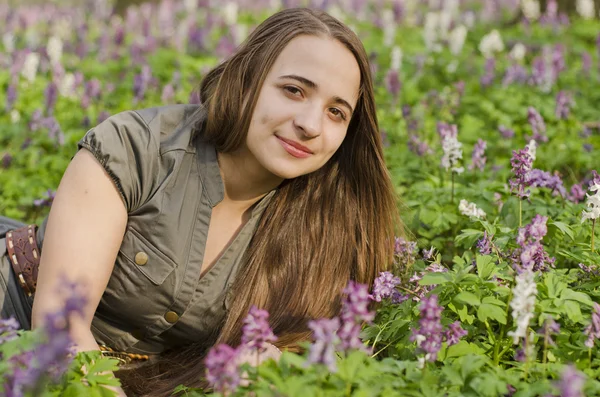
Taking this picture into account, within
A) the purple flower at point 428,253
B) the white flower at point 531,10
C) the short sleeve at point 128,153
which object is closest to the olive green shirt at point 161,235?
the short sleeve at point 128,153

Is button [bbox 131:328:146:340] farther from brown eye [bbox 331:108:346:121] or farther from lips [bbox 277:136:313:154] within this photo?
brown eye [bbox 331:108:346:121]

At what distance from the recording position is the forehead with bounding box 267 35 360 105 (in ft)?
10.3

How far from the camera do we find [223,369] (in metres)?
1.94

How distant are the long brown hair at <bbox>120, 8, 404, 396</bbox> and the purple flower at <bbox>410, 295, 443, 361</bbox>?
1048mm

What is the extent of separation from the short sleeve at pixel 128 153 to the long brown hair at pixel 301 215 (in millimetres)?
334

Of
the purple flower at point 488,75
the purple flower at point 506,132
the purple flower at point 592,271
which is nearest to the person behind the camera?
the purple flower at point 592,271

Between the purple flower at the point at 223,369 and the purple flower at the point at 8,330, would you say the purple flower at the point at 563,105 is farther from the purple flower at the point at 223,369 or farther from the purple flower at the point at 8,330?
the purple flower at the point at 8,330

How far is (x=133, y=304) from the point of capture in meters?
3.29

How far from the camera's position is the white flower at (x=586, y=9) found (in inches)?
413

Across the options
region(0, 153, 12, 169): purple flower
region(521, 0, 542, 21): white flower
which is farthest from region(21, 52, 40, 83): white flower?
region(521, 0, 542, 21): white flower

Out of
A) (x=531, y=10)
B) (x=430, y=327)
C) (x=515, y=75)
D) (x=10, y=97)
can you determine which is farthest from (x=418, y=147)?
(x=531, y=10)

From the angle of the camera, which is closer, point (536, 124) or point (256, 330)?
point (256, 330)

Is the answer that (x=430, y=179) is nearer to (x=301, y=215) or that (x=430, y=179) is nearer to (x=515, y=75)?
(x=301, y=215)

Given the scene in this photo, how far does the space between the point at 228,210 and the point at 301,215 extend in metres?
0.38
